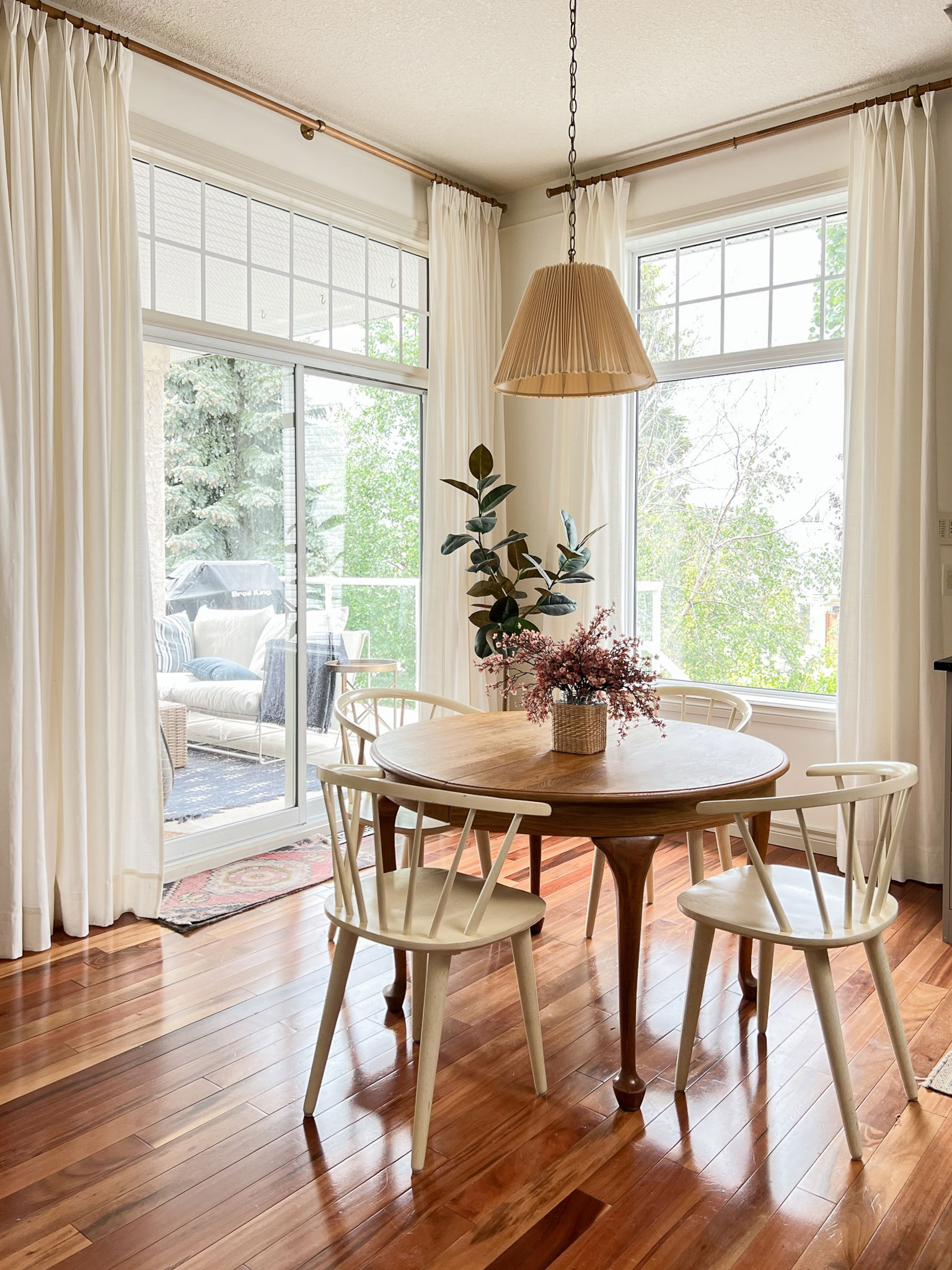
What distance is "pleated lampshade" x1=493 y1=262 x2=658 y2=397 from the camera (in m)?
2.38

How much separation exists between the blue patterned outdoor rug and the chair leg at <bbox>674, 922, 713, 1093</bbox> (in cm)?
229

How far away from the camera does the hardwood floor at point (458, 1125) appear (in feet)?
5.75

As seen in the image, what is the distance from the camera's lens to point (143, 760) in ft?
11.1

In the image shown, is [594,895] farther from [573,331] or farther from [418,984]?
[573,331]

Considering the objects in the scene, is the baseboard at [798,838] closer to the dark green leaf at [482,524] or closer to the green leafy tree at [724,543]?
the green leafy tree at [724,543]

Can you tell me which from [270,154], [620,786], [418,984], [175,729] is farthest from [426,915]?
[270,154]

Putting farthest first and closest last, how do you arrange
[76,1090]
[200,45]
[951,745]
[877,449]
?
[877,449] → [200,45] → [951,745] → [76,1090]

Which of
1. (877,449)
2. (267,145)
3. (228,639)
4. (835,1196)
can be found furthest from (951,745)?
(267,145)

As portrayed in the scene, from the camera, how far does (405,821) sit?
455 cm

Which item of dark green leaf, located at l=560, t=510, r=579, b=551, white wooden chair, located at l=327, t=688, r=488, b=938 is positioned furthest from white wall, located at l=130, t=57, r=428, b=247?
white wooden chair, located at l=327, t=688, r=488, b=938

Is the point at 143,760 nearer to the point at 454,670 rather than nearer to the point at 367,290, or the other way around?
the point at 454,670

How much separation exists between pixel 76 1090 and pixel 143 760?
1.30 meters

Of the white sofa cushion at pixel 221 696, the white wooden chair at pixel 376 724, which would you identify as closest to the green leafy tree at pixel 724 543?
the white wooden chair at pixel 376 724

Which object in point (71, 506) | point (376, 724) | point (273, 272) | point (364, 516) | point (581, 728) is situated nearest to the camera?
point (581, 728)
